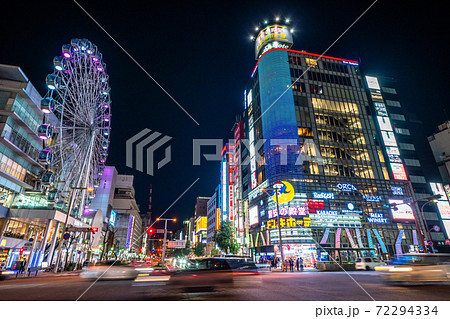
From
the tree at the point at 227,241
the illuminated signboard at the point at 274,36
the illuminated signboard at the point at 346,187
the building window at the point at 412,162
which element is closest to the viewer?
the illuminated signboard at the point at 346,187

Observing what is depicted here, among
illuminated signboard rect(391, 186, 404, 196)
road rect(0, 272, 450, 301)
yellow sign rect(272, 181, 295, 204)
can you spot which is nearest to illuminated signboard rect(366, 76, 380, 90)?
illuminated signboard rect(391, 186, 404, 196)

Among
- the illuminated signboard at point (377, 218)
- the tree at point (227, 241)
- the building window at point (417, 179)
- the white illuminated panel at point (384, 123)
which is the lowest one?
the tree at point (227, 241)

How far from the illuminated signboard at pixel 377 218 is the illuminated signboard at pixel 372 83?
1323 inches

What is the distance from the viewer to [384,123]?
57.2 m

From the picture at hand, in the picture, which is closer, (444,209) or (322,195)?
(322,195)

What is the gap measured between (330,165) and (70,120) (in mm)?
46863

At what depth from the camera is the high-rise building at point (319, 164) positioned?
43.8 meters

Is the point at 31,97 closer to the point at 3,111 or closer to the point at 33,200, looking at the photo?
the point at 3,111

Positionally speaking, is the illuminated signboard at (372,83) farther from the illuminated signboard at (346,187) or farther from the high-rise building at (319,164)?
the illuminated signboard at (346,187)

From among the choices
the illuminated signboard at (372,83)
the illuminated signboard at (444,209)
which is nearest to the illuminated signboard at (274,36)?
the illuminated signboard at (372,83)

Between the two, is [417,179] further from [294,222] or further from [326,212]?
[294,222]

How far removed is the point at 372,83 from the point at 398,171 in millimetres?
24387

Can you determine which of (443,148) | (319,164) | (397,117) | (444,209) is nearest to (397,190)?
(444,209)
